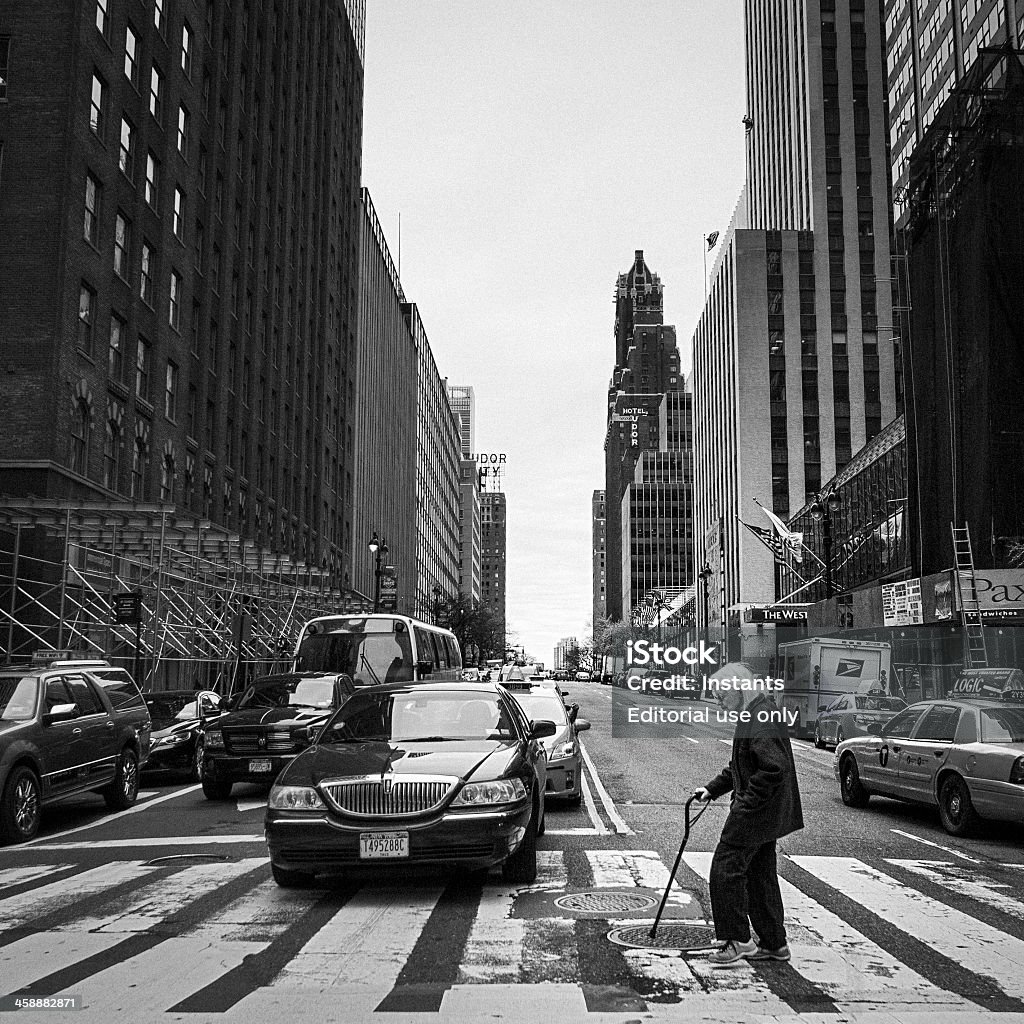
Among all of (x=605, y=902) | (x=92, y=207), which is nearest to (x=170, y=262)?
(x=92, y=207)

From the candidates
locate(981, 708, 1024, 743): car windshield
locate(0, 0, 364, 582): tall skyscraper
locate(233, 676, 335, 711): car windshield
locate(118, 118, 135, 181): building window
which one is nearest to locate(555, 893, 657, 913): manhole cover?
locate(981, 708, 1024, 743): car windshield

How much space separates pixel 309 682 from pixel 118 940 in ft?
33.8

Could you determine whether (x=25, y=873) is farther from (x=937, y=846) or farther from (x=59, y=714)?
(x=937, y=846)

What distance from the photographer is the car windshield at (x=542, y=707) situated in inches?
606

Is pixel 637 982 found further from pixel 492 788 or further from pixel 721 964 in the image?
pixel 492 788

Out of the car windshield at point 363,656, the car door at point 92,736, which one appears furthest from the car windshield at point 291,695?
the car windshield at point 363,656

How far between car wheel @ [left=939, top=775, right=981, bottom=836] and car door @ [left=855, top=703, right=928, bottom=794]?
1.05m

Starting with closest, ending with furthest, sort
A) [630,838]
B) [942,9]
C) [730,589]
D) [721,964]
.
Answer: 1. [721,964]
2. [630,838]
3. [942,9]
4. [730,589]

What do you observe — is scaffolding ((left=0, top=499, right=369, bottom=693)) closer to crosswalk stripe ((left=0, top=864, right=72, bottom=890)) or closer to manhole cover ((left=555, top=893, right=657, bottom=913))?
crosswalk stripe ((left=0, top=864, right=72, bottom=890))

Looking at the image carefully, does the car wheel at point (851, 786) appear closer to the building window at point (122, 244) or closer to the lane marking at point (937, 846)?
the lane marking at point (937, 846)

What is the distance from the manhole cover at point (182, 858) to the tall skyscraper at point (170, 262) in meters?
18.2

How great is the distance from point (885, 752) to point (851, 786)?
1.18m

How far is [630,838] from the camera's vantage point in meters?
11.7

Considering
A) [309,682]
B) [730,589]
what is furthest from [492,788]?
[730,589]
